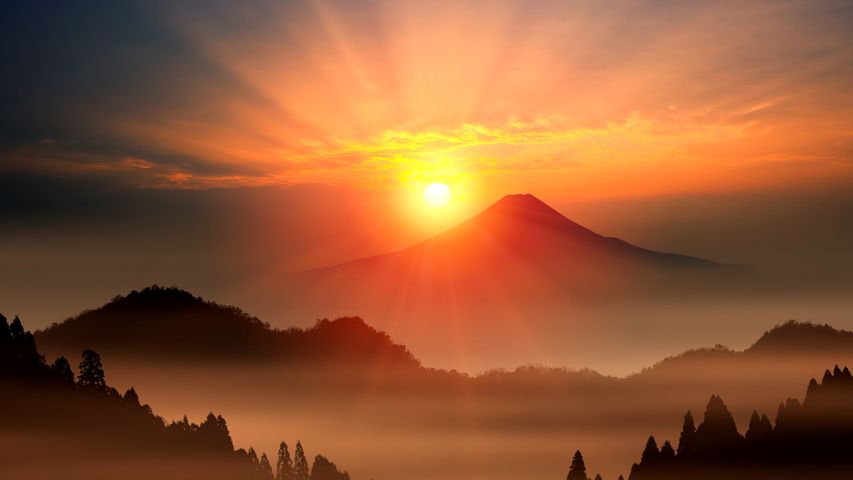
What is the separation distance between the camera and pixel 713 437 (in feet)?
586

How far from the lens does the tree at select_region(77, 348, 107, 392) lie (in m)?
148

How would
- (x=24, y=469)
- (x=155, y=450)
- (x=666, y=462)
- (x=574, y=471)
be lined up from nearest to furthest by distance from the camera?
1. (x=24, y=469)
2. (x=574, y=471)
3. (x=155, y=450)
4. (x=666, y=462)

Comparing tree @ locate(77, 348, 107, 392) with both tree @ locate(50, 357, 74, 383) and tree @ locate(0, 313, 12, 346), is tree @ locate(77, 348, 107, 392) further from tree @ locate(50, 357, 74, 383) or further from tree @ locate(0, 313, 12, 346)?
tree @ locate(0, 313, 12, 346)

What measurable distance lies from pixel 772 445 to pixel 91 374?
12574 centimetres

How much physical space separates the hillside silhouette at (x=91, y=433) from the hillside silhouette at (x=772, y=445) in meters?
68.3

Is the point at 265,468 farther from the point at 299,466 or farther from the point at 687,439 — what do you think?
the point at 687,439

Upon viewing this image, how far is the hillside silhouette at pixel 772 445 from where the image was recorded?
17662 centimetres

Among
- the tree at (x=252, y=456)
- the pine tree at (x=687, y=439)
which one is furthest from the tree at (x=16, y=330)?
the pine tree at (x=687, y=439)

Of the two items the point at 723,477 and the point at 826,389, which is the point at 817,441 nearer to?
the point at 826,389

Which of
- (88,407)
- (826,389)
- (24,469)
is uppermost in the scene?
(826,389)

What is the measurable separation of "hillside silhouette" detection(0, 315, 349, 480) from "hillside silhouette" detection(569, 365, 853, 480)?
6828 cm

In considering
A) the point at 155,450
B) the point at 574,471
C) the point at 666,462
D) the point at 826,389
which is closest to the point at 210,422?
the point at 155,450

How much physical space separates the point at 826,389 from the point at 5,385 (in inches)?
5869

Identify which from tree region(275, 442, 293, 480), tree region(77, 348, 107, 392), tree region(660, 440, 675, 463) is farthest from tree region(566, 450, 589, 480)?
tree region(77, 348, 107, 392)
